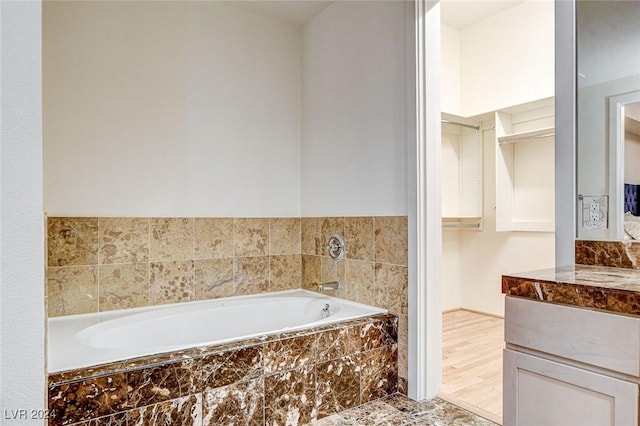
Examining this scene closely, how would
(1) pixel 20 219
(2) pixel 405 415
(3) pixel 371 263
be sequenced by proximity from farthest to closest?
(3) pixel 371 263 → (2) pixel 405 415 → (1) pixel 20 219

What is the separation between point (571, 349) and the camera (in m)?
1.00

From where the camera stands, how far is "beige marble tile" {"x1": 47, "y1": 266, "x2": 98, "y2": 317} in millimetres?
2318

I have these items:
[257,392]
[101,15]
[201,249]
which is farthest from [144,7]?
[257,392]

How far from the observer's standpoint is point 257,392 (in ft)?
5.94

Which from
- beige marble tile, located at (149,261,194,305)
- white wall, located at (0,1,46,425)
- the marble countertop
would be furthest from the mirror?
beige marble tile, located at (149,261,194,305)

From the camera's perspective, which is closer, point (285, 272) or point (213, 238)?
point (213, 238)

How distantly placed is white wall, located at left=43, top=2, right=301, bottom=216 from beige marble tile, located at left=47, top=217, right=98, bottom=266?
7cm

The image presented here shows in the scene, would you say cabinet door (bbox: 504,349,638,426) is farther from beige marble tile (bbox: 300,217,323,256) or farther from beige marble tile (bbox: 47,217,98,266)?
beige marble tile (bbox: 47,217,98,266)

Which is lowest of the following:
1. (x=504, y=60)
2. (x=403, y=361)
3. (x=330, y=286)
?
(x=403, y=361)

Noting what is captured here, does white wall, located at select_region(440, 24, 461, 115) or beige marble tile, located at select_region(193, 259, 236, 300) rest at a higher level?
white wall, located at select_region(440, 24, 461, 115)

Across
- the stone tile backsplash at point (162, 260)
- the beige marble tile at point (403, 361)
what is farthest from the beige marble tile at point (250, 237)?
the beige marble tile at point (403, 361)

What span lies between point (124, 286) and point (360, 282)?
1.52m

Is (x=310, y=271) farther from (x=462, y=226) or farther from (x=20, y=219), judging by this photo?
(x=20, y=219)

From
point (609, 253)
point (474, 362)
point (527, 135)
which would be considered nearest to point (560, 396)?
point (609, 253)
